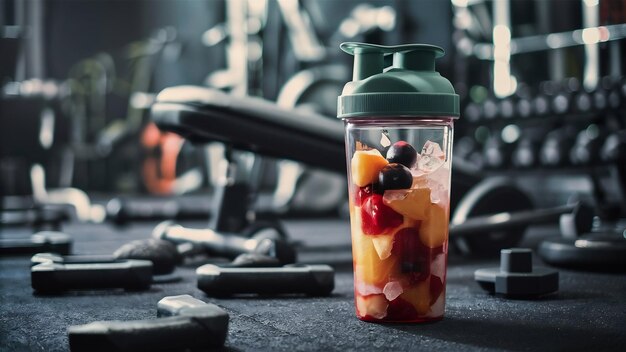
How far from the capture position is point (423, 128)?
1.16 m

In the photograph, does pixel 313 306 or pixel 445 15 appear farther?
pixel 445 15

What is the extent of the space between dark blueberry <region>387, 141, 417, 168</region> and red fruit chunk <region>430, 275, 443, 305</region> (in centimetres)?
18

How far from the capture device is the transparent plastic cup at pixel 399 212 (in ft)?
3.66

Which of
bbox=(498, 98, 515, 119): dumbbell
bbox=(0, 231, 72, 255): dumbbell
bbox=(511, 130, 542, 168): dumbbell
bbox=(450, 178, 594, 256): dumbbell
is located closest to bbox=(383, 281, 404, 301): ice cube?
bbox=(450, 178, 594, 256): dumbbell

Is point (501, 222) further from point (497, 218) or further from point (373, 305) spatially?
point (373, 305)

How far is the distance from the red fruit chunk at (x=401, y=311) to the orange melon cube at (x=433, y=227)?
10 centimetres

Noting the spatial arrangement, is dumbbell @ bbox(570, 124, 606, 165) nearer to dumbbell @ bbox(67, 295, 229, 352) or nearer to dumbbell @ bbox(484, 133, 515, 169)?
dumbbell @ bbox(484, 133, 515, 169)

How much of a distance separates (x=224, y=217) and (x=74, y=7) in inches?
274

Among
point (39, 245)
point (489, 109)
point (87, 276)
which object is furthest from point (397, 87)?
point (489, 109)

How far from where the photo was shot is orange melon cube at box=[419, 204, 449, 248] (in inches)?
44.4

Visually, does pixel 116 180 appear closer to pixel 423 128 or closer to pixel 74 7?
pixel 74 7

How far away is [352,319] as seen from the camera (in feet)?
4.02

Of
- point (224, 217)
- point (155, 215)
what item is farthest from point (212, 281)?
point (155, 215)

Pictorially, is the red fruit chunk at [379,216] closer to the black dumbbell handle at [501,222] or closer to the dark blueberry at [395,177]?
the dark blueberry at [395,177]
